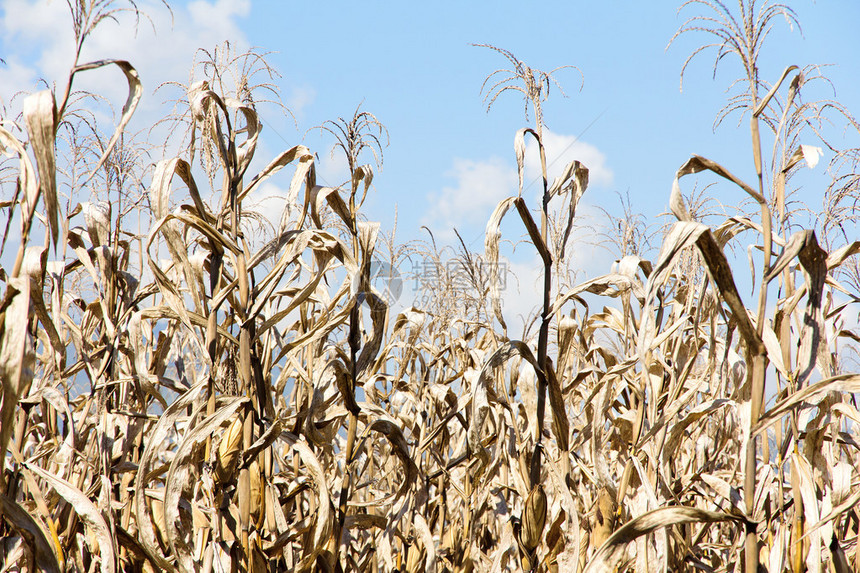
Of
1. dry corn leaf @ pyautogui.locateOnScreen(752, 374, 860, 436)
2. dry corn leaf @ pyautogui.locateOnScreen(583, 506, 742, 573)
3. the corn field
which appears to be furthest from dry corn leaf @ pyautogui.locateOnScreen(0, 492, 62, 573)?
dry corn leaf @ pyautogui.locateOnScreen(752, 374, 860, 436)

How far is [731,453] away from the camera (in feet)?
12.4

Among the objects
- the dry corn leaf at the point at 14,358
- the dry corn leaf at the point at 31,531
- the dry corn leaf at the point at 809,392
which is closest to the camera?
the dry corn leaf at the point at 14,358

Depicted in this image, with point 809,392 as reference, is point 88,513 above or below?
below

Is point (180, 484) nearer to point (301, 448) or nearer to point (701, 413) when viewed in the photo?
point (301, 448)

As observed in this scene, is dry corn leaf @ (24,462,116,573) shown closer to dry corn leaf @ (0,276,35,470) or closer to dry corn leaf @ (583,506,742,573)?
dry corn leaf @ (0,276,35,470)

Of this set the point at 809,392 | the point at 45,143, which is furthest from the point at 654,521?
the point at 45,143

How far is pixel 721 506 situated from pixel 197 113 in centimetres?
262

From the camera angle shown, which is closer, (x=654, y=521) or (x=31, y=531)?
(x=31, y=531)

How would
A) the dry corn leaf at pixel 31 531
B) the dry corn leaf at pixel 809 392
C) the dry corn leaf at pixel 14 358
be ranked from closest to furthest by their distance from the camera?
the dry corn leaf at pixel 14 358
the dry corn leaf at pixel 31 531
the dry corn leaf at pixel 809 392

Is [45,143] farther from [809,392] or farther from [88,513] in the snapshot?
[809,392]

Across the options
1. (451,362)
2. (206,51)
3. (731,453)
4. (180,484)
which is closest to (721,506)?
(731,453)

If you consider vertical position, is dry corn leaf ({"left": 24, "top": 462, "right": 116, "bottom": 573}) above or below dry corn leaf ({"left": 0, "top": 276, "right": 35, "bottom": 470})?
below

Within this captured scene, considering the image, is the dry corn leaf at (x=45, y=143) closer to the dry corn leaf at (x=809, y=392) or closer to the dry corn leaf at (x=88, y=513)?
the dry corn leaf at (x=88, y=513)

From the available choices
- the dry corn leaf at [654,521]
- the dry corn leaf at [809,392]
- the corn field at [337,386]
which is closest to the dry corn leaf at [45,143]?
the corn field at [337,386]
